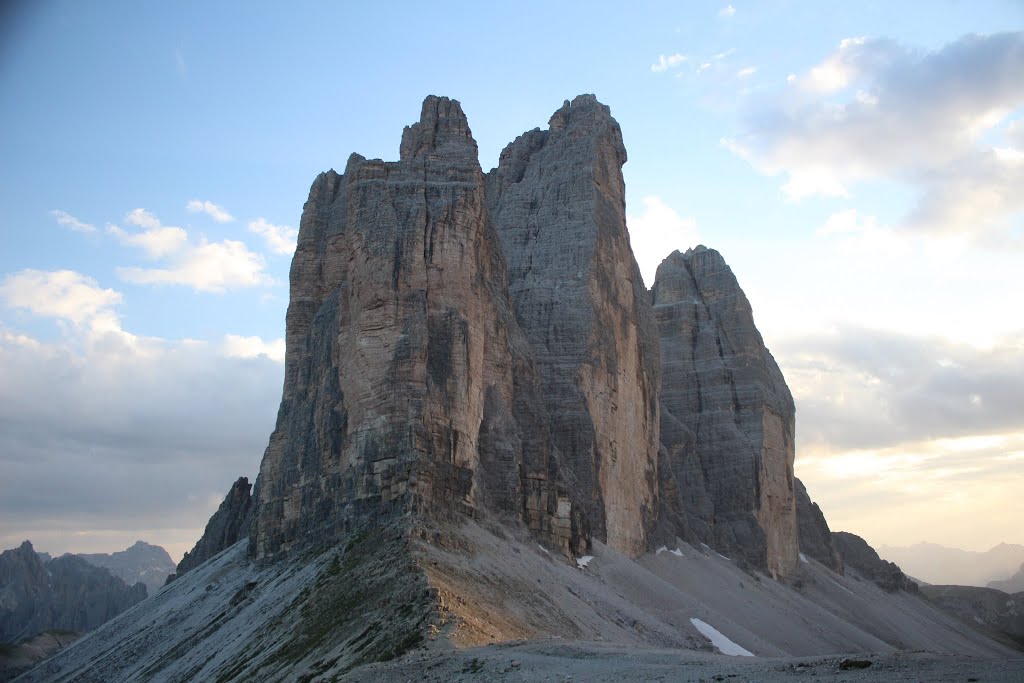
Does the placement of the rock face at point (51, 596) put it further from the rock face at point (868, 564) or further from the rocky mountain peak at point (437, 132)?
the rocky mountain peak at point (437, 132)

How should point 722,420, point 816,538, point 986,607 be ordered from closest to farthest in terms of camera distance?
point 722,420, point 816,538, point 986,607

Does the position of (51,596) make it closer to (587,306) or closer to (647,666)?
(587,306)

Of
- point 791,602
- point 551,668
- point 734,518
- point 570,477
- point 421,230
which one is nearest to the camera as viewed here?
point 551,668

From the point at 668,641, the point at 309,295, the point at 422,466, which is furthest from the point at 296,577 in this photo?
the point at 309,295

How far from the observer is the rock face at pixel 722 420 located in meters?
95.9

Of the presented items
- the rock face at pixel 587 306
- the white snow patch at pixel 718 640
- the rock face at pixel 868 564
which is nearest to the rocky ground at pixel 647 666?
the white snow patch at pixel 718 640

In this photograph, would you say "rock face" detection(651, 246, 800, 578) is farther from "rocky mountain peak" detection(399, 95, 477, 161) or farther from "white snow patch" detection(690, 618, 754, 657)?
"rocky mountain peak" detection(399, 95, 477, 161)

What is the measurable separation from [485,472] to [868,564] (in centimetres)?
7826

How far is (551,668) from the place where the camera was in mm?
28703

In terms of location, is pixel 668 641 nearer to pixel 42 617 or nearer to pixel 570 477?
pixel 570 477

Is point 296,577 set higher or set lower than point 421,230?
lower

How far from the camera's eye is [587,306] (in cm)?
7938

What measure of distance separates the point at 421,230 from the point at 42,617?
11703cm

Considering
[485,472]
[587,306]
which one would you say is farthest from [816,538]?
[485,472]
